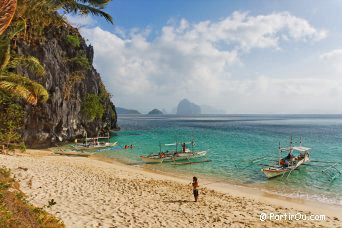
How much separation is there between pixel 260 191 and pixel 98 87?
48183mm

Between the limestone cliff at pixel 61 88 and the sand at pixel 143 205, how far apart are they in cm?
2052

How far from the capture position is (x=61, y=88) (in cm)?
3906

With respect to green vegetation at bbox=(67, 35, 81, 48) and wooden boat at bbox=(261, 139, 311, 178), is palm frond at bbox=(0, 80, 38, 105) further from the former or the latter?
green vegetation at bbox=(67, 35, 81, 48)

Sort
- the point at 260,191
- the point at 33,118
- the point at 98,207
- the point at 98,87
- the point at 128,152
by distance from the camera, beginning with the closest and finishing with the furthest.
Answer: the point at 98,207 → the point at 260,191 → the point at 33,118 → the point at 128,152 → the point at 98,87

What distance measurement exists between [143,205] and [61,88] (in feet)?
110

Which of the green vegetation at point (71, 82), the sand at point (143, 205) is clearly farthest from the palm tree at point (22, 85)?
the green vegetation at point (71, 82)

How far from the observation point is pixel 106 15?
23828mm

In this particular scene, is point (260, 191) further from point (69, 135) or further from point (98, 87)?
point (98, 87)

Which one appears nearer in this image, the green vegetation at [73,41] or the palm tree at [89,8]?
the palm tree at [89,8]

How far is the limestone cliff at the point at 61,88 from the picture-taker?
33625 mm

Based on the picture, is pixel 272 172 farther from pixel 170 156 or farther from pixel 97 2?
pixel 97 2

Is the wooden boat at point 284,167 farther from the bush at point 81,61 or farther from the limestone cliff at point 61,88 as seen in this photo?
the bush at point 81,61

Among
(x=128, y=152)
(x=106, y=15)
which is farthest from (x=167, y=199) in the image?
A: (x=128, y=152)

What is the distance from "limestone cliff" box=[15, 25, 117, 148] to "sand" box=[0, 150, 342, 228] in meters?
20.5
